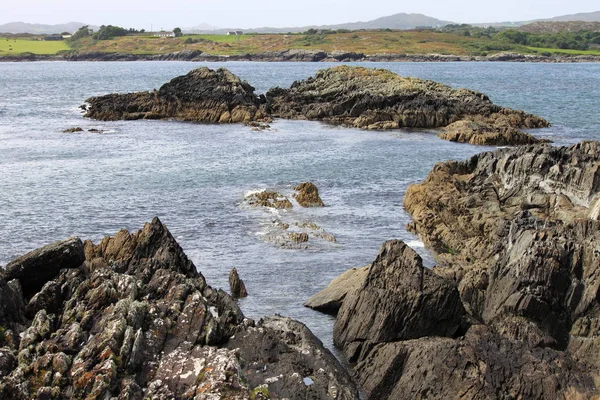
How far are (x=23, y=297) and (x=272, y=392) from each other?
8.42 m

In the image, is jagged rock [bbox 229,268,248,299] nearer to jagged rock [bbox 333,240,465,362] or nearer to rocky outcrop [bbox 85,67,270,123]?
jagged rock [bbox 333,240,465,362]

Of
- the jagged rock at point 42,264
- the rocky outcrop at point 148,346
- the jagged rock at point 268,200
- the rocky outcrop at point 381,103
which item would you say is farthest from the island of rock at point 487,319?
the rocky outcrop at point 381,103

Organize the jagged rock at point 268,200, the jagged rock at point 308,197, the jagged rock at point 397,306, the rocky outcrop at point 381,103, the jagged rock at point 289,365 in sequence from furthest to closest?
the rocky outcrop at point 381,103, the jagged rock at point 308,197, the jagged rock at point 268,200, the jagged rock at point 397,306, the jagged rock at point 289,365

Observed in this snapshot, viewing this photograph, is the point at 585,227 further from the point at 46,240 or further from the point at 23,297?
the point at 46,240

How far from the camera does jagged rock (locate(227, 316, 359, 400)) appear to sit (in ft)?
57.2

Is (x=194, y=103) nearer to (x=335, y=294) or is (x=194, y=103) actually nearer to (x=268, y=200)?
(x=268, y=200)

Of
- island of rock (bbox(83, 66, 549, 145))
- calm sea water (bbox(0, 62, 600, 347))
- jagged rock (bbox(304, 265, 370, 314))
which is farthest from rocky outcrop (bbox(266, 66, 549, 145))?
jagged rock (bbox(304, 265, 370, 314))

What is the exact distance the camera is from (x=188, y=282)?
2170 centimetres

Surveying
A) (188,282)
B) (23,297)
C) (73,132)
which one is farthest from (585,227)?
(73,132)

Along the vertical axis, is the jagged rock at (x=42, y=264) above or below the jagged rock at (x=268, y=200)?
above

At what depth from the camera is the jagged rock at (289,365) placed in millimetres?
17422

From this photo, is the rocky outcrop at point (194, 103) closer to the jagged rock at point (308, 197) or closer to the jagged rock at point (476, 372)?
the jagged rock at point (308, 197)

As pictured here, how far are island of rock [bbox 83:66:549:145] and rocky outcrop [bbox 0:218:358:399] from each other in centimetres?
5501

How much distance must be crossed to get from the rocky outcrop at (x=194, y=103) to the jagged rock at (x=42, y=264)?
208 ft
